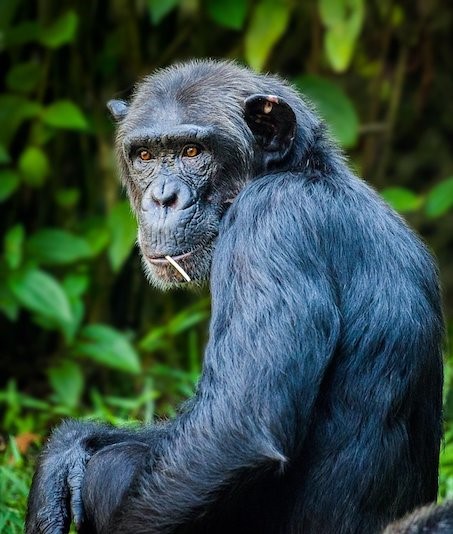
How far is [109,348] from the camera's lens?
28.4 feet

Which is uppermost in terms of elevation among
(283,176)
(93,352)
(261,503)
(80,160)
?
(283,176)

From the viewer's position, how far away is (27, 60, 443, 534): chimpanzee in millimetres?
4418

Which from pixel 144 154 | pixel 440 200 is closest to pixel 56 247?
pixel 440 200

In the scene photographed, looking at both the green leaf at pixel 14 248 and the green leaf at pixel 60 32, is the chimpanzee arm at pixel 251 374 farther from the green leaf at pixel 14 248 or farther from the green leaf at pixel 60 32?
the green leaf at pixel 60 32

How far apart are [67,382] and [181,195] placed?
3913mm

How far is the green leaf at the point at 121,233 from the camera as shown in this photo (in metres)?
8.48

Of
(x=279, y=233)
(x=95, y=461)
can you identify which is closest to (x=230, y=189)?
(x=279, y=233)

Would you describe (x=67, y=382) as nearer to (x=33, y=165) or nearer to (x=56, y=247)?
(x=56, y=247)

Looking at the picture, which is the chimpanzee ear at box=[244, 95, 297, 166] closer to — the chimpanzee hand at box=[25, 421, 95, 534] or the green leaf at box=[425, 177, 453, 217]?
the chimpanzee hand at box=[25, 421, 95, 534]

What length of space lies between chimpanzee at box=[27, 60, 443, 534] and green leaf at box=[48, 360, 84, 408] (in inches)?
133

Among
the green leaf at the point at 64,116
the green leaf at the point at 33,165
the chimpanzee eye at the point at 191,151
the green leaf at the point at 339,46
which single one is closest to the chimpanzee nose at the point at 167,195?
the chimpanzee eye at the point at 191,151

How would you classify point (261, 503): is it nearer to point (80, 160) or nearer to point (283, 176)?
point (283, 176)

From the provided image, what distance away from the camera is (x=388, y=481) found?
4.64 metres

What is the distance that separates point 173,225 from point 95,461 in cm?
106
